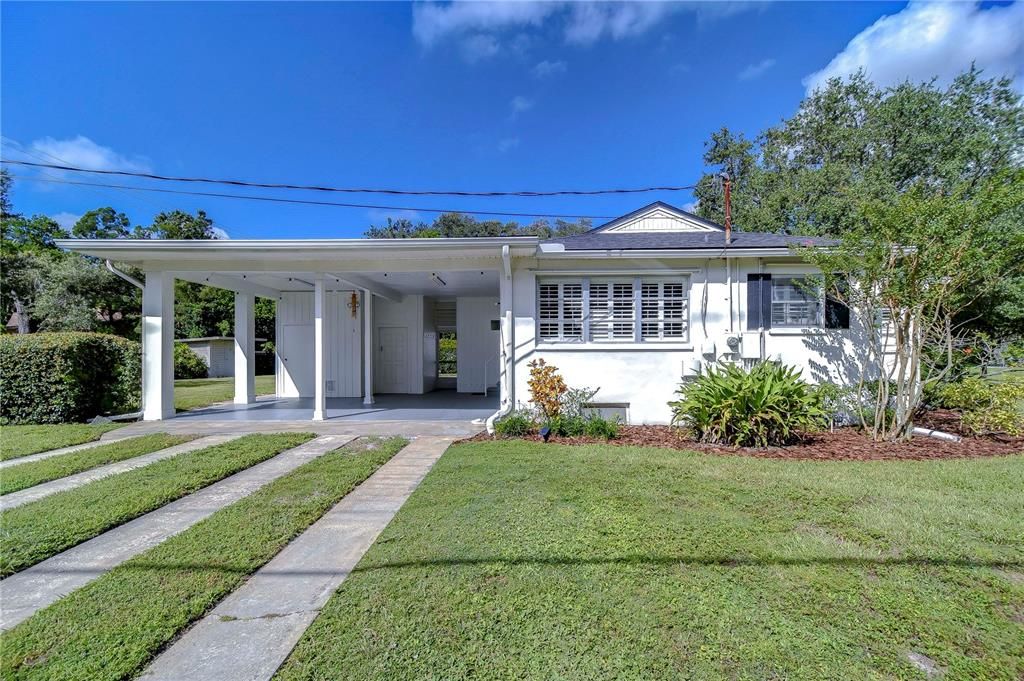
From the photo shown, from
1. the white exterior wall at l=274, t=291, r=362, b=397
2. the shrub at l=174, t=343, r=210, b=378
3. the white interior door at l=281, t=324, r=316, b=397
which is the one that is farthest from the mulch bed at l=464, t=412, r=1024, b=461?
the shrub at l=174, t=343, r=210, b=378

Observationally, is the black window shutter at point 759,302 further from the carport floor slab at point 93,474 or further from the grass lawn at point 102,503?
the carport floor slab at point 93,474

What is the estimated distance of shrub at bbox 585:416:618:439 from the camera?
6605 mm

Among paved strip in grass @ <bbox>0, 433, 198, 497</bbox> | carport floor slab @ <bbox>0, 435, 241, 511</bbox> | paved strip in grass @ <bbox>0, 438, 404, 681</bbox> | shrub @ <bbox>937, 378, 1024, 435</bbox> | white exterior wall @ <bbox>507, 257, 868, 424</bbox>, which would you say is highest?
white exterior wall @ <bbox>507, 257, 868, 424</bbox>

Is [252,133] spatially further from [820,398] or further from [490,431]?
[820,398]

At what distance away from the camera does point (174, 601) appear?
2.38m

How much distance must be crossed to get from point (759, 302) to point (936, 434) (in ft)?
10.00

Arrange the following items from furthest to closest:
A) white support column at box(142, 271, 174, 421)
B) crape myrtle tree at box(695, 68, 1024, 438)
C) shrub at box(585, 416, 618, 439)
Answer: white support column at box(142, 271, 174, 421) < shrub at box(585, 416, 618, 439) < crape myrtle tree at box(695, 68, 1024, 438)

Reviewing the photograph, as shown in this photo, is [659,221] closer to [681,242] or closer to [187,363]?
[681,242]

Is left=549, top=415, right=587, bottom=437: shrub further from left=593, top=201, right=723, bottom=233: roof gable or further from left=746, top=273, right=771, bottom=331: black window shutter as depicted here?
left=593, top=201, right=723, bottom=233: roof gable

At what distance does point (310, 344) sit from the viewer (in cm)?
1218

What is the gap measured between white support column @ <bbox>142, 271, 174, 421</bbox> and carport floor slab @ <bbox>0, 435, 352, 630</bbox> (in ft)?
16.4

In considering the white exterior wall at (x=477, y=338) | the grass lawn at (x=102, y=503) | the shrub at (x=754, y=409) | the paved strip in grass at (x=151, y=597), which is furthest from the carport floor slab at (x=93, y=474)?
the white exterior wall at (x=477, y=338)

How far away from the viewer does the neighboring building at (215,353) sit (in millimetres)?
22094

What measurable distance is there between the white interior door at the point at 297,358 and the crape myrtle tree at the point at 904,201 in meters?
11.7
